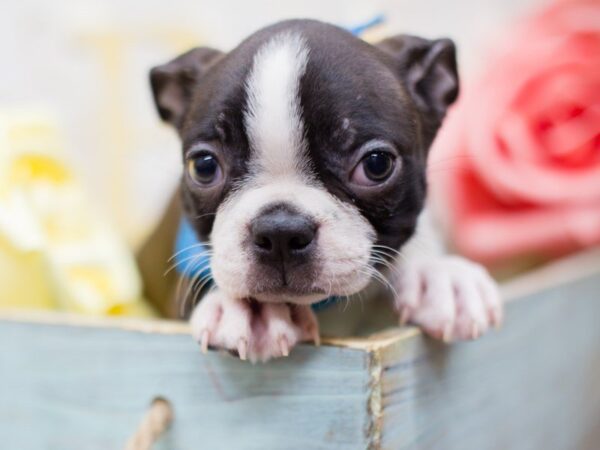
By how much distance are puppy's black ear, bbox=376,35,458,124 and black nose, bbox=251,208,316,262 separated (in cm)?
38

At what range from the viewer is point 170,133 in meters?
2.35

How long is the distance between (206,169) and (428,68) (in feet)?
1.45

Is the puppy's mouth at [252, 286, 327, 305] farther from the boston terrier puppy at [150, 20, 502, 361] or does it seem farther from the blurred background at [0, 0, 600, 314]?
the blurred background at [0, 0, 600, 314]

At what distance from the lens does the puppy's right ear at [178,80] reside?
4.07 ft

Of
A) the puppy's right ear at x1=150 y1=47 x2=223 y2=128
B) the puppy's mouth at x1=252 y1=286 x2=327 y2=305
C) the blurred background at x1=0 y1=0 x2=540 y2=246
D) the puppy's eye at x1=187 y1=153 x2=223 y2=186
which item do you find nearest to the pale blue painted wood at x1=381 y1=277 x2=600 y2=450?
the puppy's mouth at x1=252 y1=286 x2=327 y2=305

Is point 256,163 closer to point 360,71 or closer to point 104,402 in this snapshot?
point 360,71

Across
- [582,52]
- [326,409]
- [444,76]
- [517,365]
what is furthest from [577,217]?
[326,409]

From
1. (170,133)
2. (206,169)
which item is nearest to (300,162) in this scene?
(206,169)

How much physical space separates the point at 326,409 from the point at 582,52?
1355 mm

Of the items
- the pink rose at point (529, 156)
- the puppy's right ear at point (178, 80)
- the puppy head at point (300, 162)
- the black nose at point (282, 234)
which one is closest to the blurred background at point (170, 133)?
the pink rose at point (529, 156)

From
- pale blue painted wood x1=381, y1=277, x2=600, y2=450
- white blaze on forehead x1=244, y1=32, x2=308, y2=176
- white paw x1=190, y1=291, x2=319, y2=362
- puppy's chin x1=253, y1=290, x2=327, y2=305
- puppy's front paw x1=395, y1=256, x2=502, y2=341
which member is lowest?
pale blue painted wood x1=381, y1=277, x2=600, y2=450

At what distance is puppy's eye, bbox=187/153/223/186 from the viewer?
1039mm

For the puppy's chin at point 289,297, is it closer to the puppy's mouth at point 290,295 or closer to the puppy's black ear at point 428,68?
the puppy's mouth at point 290,295

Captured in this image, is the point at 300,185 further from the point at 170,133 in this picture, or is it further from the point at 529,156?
the point at 170,133
